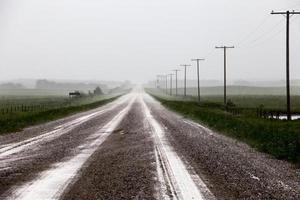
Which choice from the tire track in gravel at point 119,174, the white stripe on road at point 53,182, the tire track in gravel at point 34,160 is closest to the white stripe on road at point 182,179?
the tire track in gravel at point 119,174

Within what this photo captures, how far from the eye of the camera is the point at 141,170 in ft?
41.4

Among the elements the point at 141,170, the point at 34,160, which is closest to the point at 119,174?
the point at 141,170

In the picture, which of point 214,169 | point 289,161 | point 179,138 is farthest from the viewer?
point 179,138

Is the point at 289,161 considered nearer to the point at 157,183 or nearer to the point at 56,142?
the point at 157,183

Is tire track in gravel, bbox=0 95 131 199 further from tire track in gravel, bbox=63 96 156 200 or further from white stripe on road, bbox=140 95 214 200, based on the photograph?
white stripe on road, bbox=140 95 214 200

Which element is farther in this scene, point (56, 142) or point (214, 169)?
point (56, 142)

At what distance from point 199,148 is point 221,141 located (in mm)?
3061

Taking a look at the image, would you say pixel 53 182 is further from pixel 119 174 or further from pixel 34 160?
pixel 34 160

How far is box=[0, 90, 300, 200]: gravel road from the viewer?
9789 millimetres

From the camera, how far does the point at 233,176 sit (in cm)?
1185

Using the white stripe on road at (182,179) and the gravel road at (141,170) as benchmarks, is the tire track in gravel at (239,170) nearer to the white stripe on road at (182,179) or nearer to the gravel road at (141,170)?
the gravel road at (141,170)

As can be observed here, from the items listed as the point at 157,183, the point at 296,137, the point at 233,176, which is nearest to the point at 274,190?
the point at 233,176

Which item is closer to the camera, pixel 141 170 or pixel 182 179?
pixel 182 179

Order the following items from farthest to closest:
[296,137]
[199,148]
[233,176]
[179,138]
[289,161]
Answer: [179,138] → [296,137] → [199,148] → [289,161] → [233,176]
